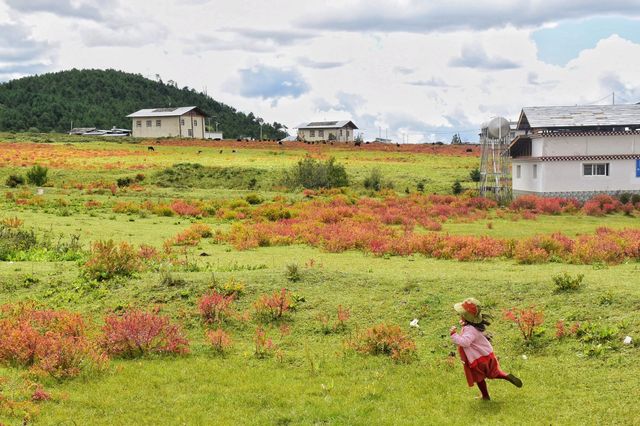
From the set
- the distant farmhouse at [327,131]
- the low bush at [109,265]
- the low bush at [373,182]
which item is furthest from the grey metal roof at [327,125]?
the low bush at [109,265]

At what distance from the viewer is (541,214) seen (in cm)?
3859

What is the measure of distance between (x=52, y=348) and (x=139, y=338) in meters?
1.57

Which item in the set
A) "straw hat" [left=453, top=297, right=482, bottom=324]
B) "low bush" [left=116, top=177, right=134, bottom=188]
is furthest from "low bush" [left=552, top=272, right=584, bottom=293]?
"low bush" [left=116, top=177, right=134, bottom=188]

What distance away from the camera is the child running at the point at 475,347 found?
32.3ft

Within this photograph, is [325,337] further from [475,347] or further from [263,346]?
[475,347]

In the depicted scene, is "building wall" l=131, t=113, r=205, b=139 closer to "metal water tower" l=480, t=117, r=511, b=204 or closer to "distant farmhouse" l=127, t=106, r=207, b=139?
"distant farmhouse" l=127, t=106, r=207, b=139

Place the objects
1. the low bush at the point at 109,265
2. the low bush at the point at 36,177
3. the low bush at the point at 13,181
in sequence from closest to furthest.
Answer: the low bush at the point at 109,265 < the low bush at the point at 13,181 < the low bush at the point at 36,177

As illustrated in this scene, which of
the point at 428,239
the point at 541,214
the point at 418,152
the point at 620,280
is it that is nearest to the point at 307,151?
the point at 418,152

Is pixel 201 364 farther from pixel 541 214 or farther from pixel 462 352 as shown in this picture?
pixel 541 214

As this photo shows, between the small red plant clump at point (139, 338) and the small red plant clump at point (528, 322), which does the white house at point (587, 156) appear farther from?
the small red plant clump at point (139, 338)

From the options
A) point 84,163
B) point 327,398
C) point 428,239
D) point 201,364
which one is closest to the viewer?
point 327,398

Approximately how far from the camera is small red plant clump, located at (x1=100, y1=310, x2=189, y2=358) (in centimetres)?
1255

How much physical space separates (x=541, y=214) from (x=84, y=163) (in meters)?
43.6

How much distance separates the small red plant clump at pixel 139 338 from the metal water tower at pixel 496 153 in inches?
1396
